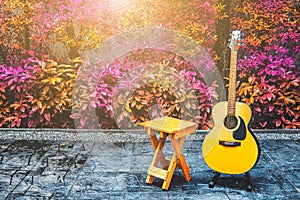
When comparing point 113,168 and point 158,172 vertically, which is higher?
point 158,172

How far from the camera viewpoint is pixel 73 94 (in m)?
5.37

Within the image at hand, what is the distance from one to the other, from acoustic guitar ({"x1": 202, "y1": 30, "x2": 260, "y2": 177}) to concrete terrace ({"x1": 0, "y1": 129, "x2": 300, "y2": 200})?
247 mm

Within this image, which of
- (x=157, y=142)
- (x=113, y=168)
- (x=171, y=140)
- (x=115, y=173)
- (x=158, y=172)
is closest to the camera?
(x=171, y=140)

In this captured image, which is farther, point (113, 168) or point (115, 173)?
point (113, 168)

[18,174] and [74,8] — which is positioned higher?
[74,8]

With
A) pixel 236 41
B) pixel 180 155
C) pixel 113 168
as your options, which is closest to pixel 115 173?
pixel 113 168

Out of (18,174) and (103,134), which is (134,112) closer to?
(103,134)

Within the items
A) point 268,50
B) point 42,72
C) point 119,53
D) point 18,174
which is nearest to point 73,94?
point 42,72

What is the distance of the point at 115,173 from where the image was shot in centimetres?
411

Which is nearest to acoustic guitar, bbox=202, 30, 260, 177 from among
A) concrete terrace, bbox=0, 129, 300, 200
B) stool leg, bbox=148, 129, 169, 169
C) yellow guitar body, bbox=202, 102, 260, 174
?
yellow guitar body, bbox=202, 102, 260, 174

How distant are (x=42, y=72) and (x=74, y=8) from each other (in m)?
1.01

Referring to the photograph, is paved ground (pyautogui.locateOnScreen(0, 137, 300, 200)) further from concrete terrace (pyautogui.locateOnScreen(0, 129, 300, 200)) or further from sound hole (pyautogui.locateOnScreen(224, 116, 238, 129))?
sound hole (pyautogui.locateOnScreen(224, 116, 238, 129))

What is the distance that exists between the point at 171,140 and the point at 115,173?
0.86m

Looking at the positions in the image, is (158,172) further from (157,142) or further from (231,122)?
(231,122)
